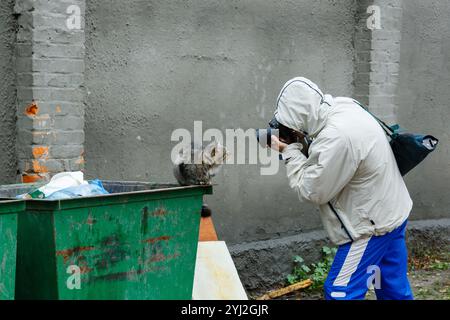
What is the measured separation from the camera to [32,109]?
5.57m

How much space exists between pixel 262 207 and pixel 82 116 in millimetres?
2116

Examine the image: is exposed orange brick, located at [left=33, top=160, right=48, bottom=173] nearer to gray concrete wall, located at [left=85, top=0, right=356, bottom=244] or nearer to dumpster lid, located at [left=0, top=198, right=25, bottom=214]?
gray concrete wall, located at [left=85, top=0, right=356, bottom=244]

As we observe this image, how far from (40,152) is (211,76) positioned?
1782 millimetres

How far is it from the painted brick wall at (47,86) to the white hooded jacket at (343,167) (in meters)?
1.61

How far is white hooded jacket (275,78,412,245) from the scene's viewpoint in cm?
466

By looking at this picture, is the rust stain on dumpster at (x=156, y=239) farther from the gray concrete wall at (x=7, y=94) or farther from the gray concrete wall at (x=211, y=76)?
the gray concrete wall at (x=211, y=76)

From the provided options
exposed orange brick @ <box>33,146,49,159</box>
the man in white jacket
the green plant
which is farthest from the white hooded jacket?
the green plant

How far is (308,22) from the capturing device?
7395mm

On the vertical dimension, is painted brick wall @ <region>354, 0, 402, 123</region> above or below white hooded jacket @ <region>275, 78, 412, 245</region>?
above

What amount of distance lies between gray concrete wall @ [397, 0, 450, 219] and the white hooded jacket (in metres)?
3.53

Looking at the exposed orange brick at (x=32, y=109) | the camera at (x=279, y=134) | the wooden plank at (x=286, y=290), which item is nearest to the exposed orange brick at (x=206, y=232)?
the camera at (x=279, y=134)

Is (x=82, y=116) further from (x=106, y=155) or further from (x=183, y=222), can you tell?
(x=183, y=222)

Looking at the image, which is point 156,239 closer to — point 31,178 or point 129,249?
point 129,249

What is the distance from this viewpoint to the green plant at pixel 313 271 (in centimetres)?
731
